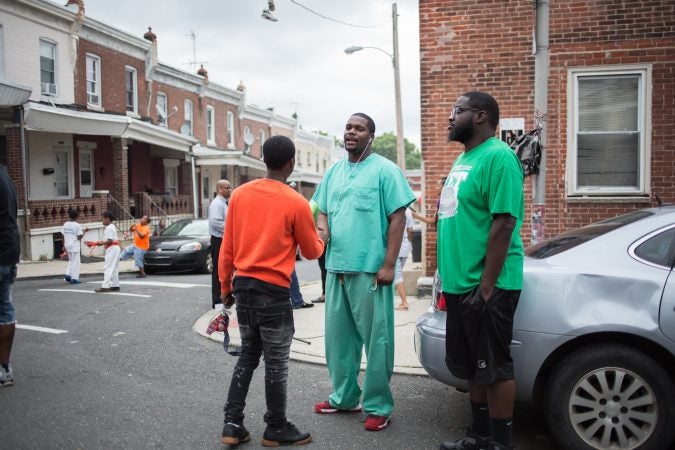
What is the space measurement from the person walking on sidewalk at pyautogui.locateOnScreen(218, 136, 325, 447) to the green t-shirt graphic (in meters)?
0.88

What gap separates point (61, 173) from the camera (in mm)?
21656

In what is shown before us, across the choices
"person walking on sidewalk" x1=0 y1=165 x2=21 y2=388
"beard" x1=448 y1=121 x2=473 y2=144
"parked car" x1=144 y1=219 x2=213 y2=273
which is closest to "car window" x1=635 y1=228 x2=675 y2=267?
"beard" x1=448 y1=121 x2=473 y2=144

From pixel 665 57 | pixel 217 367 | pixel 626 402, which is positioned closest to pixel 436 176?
pixel 665 57

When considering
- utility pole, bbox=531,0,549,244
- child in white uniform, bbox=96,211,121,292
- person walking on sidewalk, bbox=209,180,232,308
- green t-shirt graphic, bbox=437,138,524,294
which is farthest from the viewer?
child in white uniform, bbox=96,211,121,292

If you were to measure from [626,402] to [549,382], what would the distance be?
416mm

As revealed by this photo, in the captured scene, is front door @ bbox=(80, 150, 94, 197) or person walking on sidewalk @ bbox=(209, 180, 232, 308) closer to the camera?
person walking on sidewalk @ bbox=(209, 180, 232, 308)

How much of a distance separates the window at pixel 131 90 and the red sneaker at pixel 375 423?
23586 millimetres

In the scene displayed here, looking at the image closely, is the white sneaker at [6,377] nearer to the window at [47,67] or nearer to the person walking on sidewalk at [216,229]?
the person walking on sidewalk at [216,229]

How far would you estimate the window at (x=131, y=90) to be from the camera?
25.5 m

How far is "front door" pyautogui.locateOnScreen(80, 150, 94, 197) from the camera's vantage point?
22.6m

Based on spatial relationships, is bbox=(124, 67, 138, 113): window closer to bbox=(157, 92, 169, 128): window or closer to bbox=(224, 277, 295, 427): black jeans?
bbox=(157, 92, 169, 128): window

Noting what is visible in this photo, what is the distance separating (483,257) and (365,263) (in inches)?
41.4

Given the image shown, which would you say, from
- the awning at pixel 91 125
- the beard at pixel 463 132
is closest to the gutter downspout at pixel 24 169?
the awning at pixel 91 125

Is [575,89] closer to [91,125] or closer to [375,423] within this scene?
[375,423]
